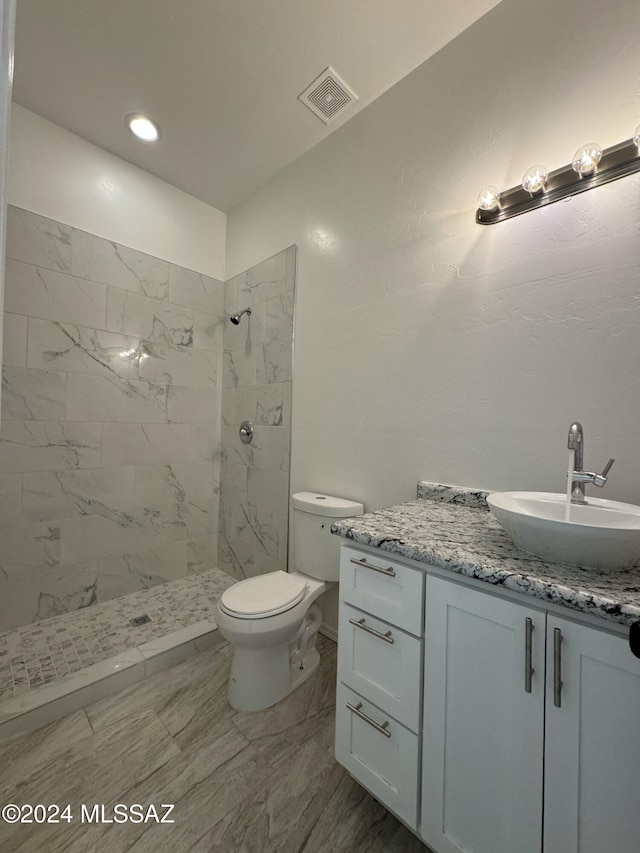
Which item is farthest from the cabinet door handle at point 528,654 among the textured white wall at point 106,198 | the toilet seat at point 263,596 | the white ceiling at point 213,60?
the textured white wall at point 106,198

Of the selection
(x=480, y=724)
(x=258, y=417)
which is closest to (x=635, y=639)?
(x=480, y=724)

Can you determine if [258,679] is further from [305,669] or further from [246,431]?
[246,431]

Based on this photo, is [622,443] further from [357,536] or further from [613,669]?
[357,536]

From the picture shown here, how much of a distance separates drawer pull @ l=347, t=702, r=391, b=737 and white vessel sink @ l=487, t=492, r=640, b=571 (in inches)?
23.8

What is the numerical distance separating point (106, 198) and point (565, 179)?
7.50 feet

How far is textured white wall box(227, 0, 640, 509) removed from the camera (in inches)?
42.2

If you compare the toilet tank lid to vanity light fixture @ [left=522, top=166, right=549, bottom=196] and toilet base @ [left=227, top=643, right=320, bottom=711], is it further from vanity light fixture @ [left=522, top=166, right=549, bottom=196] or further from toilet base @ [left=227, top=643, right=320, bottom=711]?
vanity light fixture @ [left=522, top=166, right=549, bottom=196]

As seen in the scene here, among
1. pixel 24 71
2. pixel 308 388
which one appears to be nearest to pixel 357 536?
pixel 308 388

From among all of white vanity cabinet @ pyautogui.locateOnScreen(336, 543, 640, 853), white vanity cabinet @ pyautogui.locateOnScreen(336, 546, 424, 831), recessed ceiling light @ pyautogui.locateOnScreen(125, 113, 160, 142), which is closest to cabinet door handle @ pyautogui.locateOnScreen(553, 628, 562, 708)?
white vanity cabinet @ pyautogui.locateOnScreen(336, 543, 640, 853)

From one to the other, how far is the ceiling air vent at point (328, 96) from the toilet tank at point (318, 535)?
190 cm

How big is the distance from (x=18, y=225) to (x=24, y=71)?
2.11 ft

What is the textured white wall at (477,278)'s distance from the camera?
107 centimetres

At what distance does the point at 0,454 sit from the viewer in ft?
5.76

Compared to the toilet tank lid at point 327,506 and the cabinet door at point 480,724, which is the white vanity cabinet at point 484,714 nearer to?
the cabinet door at point 480,724
